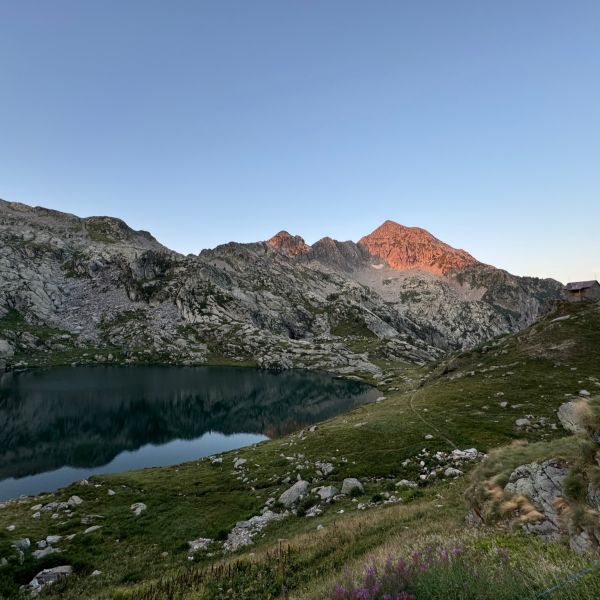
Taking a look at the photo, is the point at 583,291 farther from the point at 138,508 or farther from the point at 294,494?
the point at 138,508

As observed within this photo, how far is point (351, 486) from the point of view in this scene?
3134 centimetres

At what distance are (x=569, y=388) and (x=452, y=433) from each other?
25.7 meters

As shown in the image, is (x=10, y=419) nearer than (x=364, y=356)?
Yes

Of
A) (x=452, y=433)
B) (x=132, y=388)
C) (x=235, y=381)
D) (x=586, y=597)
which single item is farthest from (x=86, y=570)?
(x=235, y=381)

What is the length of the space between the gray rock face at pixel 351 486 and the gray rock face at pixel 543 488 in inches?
698

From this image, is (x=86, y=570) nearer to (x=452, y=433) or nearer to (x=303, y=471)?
(x=303, y=471)

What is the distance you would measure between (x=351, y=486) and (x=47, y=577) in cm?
2126

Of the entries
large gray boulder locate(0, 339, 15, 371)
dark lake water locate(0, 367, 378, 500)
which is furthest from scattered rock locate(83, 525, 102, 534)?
large gray boulder locate(0, 339, 15, 371)

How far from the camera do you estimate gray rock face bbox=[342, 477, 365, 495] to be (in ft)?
101

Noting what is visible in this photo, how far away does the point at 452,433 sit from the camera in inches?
1705

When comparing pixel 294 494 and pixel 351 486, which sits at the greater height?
pixel 351 486

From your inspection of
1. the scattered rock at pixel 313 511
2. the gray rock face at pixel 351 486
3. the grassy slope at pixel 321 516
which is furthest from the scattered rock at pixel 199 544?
the gray rock face at pixel 351 486

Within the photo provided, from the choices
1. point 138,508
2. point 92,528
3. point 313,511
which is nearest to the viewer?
point 92,528

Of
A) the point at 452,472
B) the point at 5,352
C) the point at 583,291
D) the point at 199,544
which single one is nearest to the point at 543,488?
the point at 452,472
